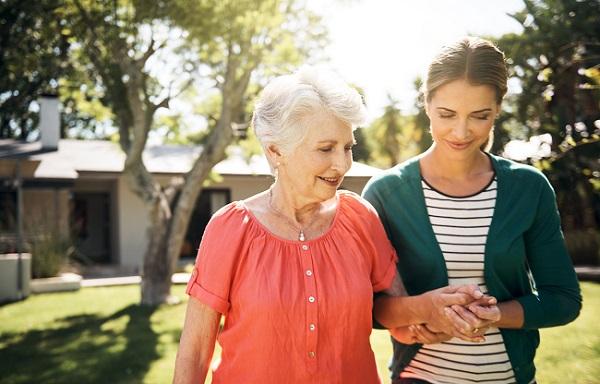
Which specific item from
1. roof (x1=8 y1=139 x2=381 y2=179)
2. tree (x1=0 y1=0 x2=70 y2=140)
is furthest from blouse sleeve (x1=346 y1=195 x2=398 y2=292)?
roof (x1=8 y1=139 x2=381 y2=179)

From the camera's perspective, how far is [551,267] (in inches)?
85.5

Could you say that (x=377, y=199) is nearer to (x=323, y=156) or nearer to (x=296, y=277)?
(x=323, y=156)

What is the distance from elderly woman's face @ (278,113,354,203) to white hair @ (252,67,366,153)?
2cm

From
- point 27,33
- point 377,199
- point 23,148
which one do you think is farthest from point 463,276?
point 23,148

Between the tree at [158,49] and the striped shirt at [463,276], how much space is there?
918 centimetres

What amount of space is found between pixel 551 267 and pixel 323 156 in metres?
0.98

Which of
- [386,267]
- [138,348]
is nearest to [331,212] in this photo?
[386,267]

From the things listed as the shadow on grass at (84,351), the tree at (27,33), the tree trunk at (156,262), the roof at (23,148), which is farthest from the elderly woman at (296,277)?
the roof at (23,148)

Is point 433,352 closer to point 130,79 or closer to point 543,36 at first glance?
point 543,36

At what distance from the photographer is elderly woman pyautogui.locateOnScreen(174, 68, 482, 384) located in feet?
6.25

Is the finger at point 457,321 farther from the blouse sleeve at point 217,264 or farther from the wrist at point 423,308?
the blouse sleeve at point 217,264

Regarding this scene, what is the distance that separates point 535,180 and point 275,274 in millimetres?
1106

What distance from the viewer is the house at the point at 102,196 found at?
18531 millimetres

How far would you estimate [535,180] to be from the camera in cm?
225
